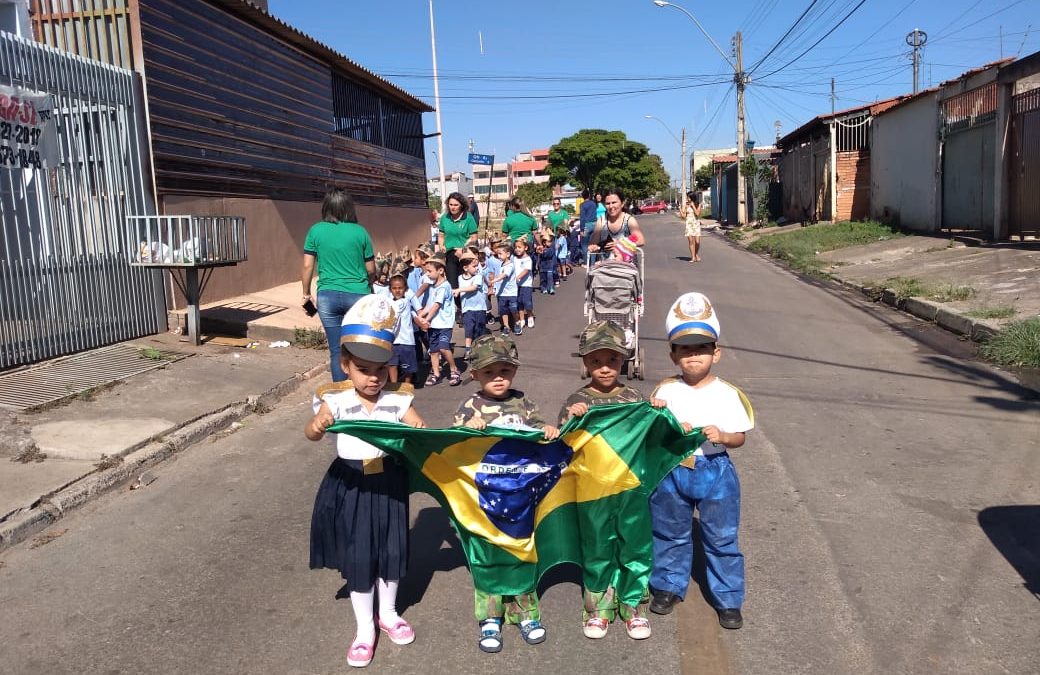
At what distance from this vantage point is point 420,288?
880 cm

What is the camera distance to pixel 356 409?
357 cm

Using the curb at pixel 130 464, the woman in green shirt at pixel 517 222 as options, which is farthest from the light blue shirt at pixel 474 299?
the woman in green shirt at pixel 517 222

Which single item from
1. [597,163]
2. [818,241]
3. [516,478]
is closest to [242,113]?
[516,478]

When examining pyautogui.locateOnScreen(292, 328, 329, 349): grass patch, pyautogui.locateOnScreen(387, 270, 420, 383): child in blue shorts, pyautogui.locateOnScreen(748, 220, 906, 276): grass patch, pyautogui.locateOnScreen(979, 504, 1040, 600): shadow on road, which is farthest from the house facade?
pyautogui.locateOnScreen(748, 220, 906, 276): grass patch

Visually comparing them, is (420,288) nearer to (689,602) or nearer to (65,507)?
(65,507)

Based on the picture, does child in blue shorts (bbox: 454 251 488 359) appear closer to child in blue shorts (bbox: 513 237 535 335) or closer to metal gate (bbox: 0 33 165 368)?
child in blue shorts (bbox: 513 237 535 335)

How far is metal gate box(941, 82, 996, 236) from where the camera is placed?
18083mm

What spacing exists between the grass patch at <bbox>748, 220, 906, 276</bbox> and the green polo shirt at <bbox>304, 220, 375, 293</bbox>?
14.0m

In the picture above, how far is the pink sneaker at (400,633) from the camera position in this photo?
143 inches

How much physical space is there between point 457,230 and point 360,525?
796cm

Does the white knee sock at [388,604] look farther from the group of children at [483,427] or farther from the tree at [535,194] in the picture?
the tree at [535,194]

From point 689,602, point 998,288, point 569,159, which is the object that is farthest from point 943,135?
point 569,159

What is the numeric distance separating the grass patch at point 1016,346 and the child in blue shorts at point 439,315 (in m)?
5.66

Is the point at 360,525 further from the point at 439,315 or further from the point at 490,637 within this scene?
the point at 439,315
